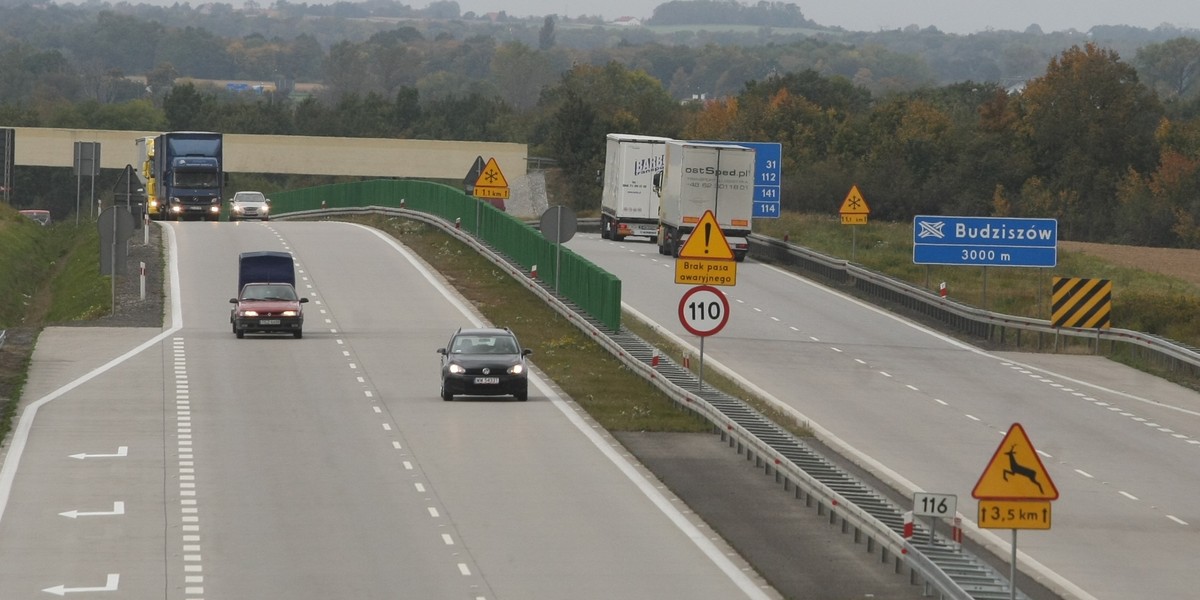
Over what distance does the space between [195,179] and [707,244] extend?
46.5 metres

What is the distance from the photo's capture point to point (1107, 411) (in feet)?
114

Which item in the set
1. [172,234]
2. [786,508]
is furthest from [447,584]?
[172,234]

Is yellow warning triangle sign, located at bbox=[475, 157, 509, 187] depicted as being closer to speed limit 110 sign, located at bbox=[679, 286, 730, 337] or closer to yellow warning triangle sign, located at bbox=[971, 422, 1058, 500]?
speed limit 110 sign, located at bbox=[679, 286, 730, 337]

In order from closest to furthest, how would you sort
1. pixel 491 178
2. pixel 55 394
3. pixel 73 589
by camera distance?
pixel 73 589, pixel 55 394, pixel 491 178

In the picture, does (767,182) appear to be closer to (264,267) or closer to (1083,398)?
(264,267)

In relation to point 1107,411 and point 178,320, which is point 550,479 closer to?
point 1107,411

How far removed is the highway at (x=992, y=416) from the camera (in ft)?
72.8

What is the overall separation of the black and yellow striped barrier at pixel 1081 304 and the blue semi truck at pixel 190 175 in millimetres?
39452

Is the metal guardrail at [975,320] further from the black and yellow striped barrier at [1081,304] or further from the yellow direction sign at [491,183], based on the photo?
the yellow direction sign at [491,183]

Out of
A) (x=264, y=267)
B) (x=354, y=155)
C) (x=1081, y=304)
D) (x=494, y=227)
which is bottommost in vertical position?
(x=264, y=267)

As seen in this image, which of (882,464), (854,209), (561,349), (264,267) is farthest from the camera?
(854,209)

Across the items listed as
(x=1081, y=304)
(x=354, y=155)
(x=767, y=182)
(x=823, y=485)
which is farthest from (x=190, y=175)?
(x=823, y=485)

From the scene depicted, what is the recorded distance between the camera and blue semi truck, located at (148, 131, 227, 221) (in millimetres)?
73250

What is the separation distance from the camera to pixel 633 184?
6512 centimetres
